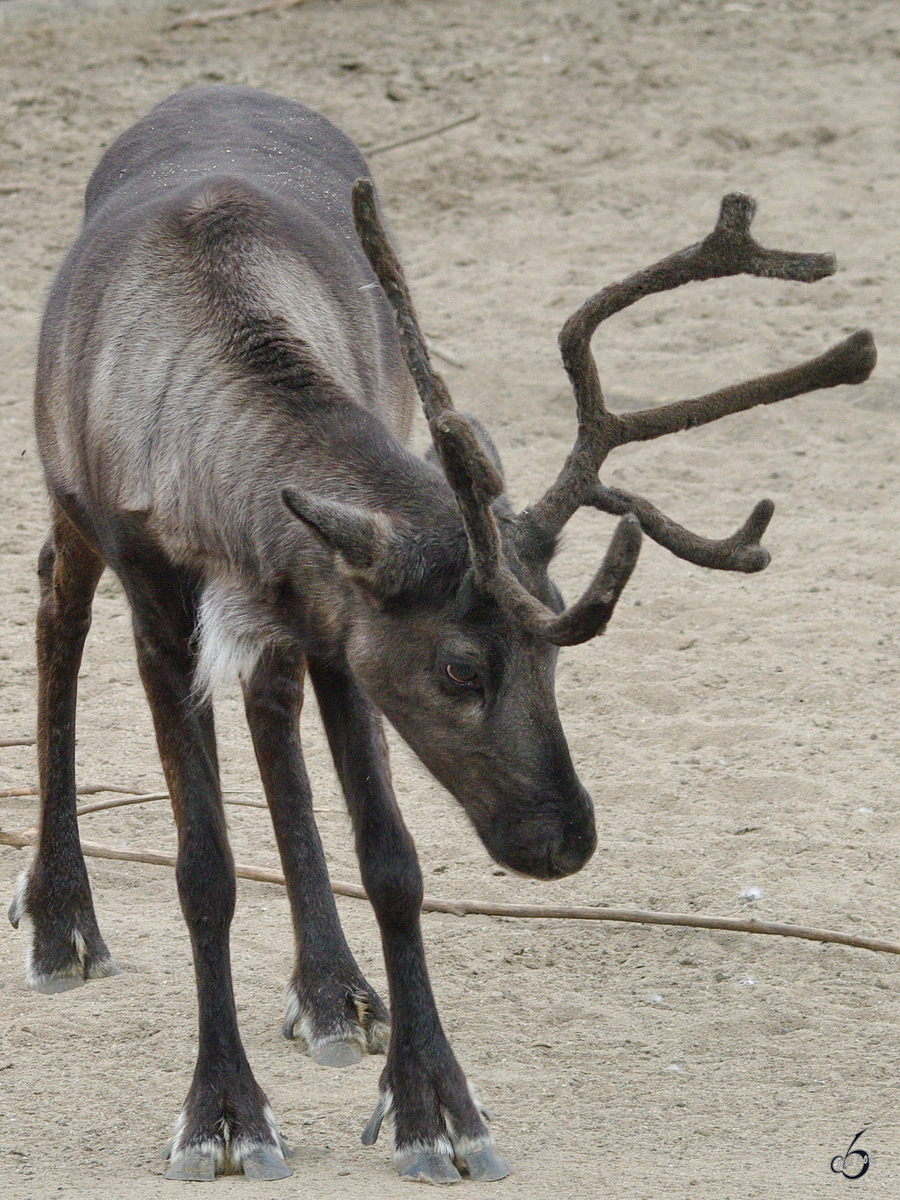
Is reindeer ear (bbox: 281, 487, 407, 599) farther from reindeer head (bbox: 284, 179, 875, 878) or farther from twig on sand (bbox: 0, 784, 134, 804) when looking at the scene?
twig on sand (bbox: 0, 784, 134, 804)

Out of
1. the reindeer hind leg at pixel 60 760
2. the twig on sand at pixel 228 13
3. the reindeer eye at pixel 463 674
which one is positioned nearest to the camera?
the reindeer eye at pixel 463 674

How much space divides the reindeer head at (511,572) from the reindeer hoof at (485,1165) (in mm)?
652

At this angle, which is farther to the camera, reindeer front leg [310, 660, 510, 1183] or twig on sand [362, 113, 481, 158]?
twig on sand [362, 113, 481, 158]

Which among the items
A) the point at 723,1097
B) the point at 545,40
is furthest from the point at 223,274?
the point at 545,40

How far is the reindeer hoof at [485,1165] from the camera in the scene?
347cm

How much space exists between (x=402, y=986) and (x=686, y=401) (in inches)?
58.6

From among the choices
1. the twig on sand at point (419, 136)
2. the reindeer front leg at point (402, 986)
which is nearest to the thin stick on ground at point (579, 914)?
the reindeer front leg at point (402, 986)

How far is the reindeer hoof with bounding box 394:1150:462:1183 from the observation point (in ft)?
11.4

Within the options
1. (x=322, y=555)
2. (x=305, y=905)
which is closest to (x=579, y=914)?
(x=305, y=905)

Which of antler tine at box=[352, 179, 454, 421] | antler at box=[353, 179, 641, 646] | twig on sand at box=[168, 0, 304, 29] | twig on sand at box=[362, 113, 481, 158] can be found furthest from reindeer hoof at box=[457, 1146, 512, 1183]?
twig on sand at box=[168, 0, 304, 29]

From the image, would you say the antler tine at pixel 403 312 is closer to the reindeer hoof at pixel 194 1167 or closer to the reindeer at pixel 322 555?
the reindeer at pixel 322 555

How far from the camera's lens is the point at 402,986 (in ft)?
12.2

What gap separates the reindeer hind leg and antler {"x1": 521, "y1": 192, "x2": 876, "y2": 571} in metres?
1.69

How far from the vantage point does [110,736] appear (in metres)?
5.71
